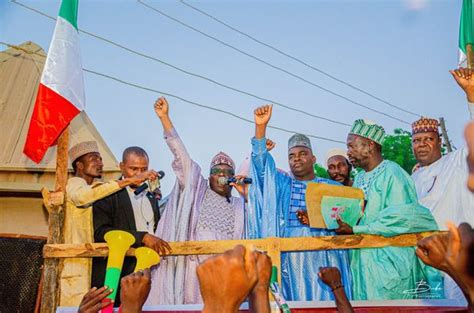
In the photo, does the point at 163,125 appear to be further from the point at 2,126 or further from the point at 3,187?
the point at 2,126

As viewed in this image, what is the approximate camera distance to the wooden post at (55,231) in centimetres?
397

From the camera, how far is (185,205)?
16.5 feet

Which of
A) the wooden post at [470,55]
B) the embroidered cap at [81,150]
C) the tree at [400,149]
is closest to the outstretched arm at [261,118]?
the embroidered cap at [81,150]

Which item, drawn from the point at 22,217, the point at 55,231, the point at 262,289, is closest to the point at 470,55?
the point at 55,231

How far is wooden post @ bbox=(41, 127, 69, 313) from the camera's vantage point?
3.97 metres

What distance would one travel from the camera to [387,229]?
12.0ft

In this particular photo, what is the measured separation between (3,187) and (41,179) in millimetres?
503

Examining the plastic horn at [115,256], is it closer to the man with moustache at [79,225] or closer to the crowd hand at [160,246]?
the crowd hand at [160,246]

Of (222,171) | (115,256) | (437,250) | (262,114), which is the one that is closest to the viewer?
(437,250)

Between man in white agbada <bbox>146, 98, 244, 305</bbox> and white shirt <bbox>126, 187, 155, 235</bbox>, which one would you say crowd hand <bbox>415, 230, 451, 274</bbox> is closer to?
man in white agbada <bbox>146, 98, 244, 305</bbox>

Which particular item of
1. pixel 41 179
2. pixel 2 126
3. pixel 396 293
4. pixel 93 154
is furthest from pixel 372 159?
pixel 2 126

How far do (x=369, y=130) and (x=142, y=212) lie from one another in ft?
6.25

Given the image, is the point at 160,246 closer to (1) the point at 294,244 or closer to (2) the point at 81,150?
(1) the point at 294,244

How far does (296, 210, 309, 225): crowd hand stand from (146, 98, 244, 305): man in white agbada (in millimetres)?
530
